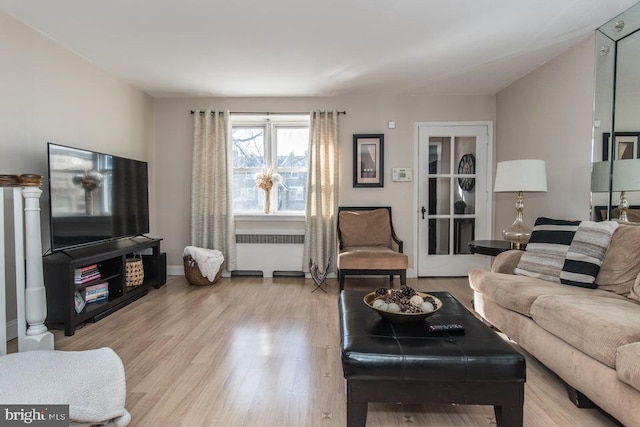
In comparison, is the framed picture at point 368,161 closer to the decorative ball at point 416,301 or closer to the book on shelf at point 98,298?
the decorative ball at point 416,301

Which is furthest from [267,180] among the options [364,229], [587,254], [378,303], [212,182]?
[587,254]

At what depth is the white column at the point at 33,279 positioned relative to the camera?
209 centimetres

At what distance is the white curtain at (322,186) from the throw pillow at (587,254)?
257 centimetres

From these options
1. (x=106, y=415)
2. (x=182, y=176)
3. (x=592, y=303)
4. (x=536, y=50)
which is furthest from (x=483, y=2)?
(x=182, y=176)

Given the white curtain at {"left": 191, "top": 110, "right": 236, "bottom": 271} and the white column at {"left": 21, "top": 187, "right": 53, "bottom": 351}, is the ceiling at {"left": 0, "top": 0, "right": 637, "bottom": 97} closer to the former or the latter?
the white curtain at {"left": 191, "top": 110, "right": 236, "bottom": 271}

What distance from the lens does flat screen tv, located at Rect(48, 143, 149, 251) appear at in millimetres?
2684

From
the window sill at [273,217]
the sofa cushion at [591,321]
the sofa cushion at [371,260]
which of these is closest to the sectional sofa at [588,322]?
the sofa cushion at [591,321]

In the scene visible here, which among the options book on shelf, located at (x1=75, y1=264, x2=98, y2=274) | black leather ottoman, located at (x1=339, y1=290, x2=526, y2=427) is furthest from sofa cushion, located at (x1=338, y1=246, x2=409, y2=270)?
book on shelf, located at (x1=75, y1=264, x2=98, y2=274)

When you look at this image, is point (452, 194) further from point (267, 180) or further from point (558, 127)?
point (267, 180)

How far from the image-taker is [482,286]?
261cm

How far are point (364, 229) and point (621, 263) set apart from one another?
2.47 meters

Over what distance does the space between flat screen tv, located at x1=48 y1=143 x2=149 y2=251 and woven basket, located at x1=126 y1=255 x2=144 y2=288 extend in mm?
283

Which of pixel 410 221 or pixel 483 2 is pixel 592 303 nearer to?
pixel 483 2

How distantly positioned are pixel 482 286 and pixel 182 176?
3780mm
